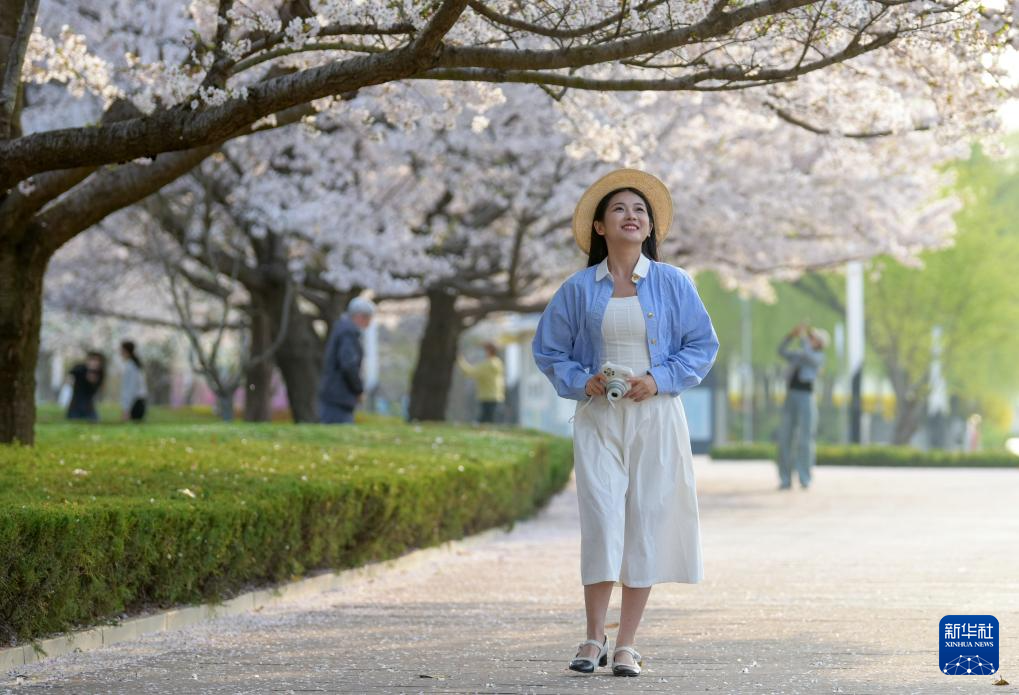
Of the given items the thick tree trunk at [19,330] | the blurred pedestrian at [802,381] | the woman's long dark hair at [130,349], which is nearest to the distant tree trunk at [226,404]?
the woman's long dark hair at [130,349]

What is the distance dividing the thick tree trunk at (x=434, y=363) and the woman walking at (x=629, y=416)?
17720 millimetres

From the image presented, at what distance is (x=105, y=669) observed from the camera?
6.22 meters

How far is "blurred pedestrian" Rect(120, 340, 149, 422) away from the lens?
77.1 feet

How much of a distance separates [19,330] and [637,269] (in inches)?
210

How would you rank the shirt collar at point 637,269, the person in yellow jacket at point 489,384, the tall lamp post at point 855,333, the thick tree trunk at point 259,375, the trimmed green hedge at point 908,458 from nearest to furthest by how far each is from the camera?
the shirt collar at point 637,269 → the thick tree trunk at point 259,375 → the person in yellow jacket at point 489,384 → the trimmed green hedge at point 908,458 → the tall lamp post at point 855,333

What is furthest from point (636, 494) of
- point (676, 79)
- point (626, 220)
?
point (676, 79)

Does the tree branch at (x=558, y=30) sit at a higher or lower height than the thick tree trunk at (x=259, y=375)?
higher

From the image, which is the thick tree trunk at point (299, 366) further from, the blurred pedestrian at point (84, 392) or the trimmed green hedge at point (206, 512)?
the trimmed green hedge at point (206, 512)

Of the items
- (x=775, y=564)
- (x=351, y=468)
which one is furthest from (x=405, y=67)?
(x=775, y=564)

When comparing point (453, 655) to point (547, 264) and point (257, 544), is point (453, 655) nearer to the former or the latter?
point (257, 544)

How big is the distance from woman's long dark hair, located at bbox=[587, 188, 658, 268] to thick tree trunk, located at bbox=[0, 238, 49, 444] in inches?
194

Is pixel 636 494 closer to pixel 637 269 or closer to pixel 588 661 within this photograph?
pixel 588 661

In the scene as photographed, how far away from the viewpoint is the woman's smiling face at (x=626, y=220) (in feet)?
20.5

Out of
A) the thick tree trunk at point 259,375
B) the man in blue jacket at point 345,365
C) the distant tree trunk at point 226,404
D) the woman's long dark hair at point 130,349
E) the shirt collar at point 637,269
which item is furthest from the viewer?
the woman's long dark hair at point 130,349
